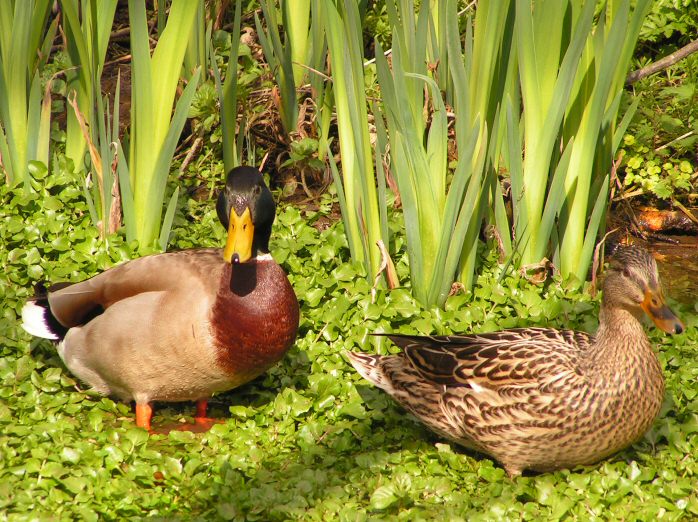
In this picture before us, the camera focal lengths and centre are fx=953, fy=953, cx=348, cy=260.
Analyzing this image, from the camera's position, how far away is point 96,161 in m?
4.77

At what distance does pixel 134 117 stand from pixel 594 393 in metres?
2.49

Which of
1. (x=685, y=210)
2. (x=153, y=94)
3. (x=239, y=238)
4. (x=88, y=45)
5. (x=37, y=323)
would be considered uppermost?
(x=88, y=45)

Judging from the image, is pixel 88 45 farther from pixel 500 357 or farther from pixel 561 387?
pixel 561 387

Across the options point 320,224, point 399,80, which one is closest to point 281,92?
point 320,224

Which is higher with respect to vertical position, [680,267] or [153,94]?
[153,94]

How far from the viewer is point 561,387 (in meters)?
3.57

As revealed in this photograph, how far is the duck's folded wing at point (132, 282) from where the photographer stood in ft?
13.1

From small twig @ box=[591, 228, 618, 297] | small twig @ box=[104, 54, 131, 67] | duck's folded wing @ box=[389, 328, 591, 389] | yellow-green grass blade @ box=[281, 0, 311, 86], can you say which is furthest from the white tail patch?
small twig @ box=[104, 54, 131, 67]

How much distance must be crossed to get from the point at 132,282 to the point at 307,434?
983 mm

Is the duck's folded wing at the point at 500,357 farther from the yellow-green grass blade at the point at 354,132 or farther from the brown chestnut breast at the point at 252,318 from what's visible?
the yellow-green grass blade at the point at 354,132

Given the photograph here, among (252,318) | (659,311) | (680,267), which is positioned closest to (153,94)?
(252,318)

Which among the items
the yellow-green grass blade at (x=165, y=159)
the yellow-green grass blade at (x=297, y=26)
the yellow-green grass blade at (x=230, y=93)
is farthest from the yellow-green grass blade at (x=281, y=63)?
the yellow-green grass blade at (x=165, y=159)

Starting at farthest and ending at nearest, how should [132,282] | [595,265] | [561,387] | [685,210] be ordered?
[685,210]
[595,265]
[132,282]
[561,387]

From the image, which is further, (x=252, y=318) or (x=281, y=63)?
(x=281, y=63)
